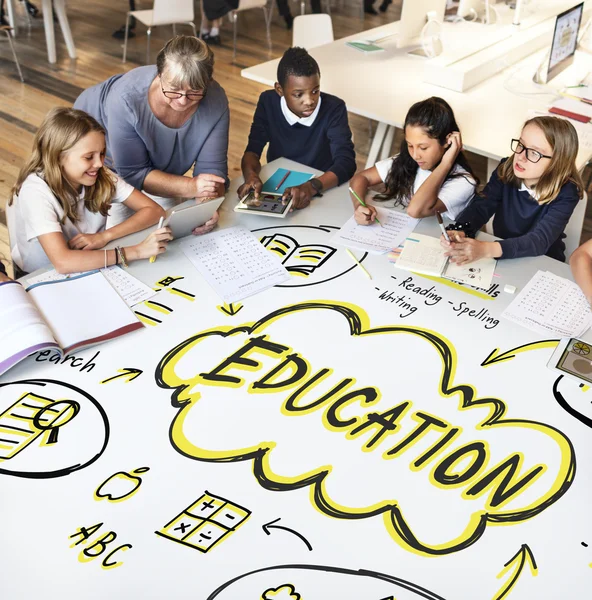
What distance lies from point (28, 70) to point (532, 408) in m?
5.21

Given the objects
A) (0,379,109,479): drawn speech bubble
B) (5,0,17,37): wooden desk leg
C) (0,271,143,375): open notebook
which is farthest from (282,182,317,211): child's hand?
(5,0,17,37): wooden desk leg

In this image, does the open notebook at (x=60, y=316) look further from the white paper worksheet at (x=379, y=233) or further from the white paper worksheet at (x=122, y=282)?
the white paper worksheet at (x=379, y=233)

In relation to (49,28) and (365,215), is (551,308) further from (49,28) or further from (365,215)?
(49,28)

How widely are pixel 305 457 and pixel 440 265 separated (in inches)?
33.5

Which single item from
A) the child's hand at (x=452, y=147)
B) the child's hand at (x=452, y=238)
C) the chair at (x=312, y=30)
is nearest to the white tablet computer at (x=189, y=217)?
the child's hand at (x=452, y=238)

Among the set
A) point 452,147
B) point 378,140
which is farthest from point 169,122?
point 378,140

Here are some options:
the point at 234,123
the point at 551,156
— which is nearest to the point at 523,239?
the point at 551,156

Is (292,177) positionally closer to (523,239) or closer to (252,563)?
(523,239)

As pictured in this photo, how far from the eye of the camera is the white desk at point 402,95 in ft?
9.95

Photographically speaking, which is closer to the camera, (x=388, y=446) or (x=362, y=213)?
(x=388, y=446)

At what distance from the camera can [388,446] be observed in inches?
57.3

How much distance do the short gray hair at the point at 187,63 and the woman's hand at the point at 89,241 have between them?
1.85ft

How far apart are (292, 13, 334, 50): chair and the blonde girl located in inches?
96.9

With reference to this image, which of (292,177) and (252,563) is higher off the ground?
(292,177)
